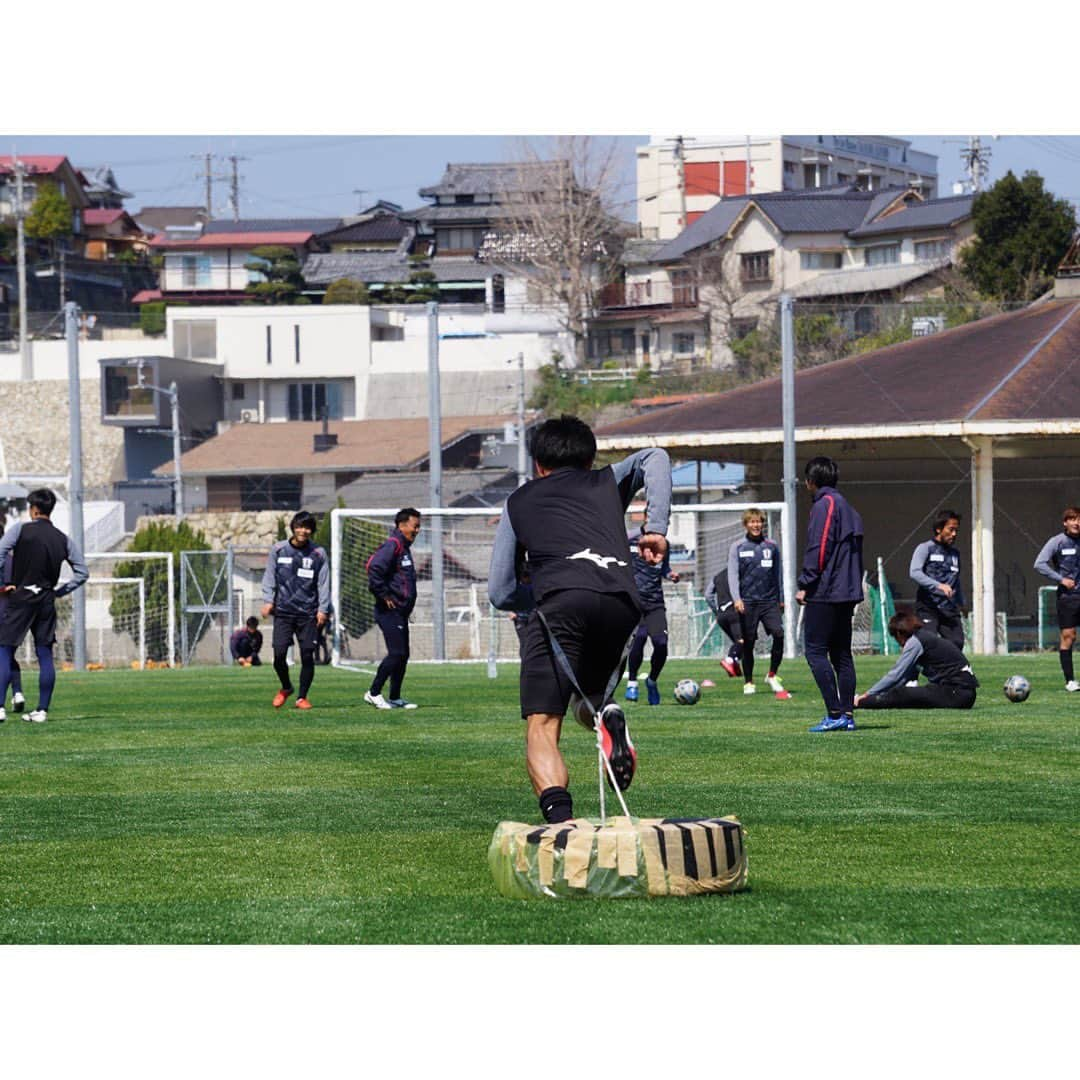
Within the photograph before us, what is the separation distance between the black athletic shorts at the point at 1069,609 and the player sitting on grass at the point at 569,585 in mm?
11353

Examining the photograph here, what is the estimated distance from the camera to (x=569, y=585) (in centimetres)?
746

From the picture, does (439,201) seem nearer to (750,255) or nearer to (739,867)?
(750,255)

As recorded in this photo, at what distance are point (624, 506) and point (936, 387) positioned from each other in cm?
2930

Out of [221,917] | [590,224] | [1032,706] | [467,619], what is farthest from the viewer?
[590,224]

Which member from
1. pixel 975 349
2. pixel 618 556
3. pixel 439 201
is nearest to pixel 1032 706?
pixel 618 556

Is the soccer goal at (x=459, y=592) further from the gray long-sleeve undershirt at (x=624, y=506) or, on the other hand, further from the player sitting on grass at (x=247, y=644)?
the gray long-sleeve undershirt at (x=624, y=506)

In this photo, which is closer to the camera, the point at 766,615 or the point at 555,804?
the point at 555,804

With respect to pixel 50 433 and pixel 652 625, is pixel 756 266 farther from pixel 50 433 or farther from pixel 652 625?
pixel 652 625

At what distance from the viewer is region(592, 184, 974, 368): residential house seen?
237 ft

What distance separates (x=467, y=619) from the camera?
119ft

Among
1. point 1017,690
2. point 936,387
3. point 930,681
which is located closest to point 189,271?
point 936,387

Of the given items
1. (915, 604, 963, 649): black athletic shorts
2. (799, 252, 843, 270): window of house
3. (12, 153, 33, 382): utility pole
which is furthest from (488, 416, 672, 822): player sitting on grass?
(12, 153, 33, 382): utility pole

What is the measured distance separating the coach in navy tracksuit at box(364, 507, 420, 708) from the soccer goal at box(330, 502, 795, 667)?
1340cm

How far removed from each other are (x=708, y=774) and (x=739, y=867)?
462 centimetres
